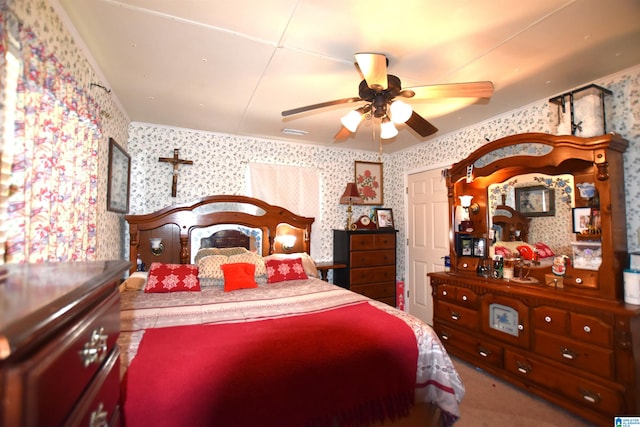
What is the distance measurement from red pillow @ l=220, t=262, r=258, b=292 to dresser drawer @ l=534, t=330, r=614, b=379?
2.46m

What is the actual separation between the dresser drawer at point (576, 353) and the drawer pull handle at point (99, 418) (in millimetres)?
2774

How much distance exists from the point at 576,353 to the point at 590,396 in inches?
10.5

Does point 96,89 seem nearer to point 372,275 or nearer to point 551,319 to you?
point 372,275

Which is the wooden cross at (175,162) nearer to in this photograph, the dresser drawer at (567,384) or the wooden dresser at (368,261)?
the wooden dresser at (368,261)

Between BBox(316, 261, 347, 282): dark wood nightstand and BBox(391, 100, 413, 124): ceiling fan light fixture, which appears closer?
BBox(391, 100, 413, 124): ceiling fan light fixture

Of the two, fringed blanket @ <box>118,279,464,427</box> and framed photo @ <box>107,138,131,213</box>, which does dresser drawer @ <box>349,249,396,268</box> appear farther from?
framed photo @ <box>107,138,131,213</box>

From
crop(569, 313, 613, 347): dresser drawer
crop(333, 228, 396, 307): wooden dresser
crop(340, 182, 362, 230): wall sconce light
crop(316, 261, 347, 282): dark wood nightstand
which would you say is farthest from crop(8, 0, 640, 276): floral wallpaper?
crop(569, 313, 613, 347): dresser drawer

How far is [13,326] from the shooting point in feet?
1.31

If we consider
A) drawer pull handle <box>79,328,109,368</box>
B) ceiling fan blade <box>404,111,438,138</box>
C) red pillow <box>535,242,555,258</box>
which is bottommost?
drawer pull handle <box>79,328,109,368</box>

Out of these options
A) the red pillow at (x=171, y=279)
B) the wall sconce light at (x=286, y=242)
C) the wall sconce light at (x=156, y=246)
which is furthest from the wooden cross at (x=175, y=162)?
the wall sconce light at (x=286, y=242)

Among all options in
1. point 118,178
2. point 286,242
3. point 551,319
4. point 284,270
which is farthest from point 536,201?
point 118,178

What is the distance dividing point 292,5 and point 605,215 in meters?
2.57

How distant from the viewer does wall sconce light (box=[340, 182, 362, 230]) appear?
156 inches

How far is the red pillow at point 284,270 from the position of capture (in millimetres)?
2914
